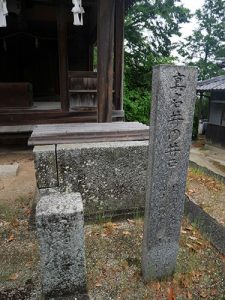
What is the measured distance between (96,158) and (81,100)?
455cm

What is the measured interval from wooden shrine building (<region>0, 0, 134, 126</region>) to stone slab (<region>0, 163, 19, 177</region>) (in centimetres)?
184

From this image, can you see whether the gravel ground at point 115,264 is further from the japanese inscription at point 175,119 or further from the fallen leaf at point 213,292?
the japanese inscription at point 175,119

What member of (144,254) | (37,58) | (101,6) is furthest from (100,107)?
(37,58)

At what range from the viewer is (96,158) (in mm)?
3465

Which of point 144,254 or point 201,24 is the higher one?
point 201,24

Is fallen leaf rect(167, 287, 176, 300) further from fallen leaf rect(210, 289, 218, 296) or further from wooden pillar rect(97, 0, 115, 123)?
wooden pillar rect(97, 0, 115, 123)

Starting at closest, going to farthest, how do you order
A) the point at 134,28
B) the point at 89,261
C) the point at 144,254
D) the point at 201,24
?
the point at 144,254 → the point at 89,261 → the point at 134,28 → the point at 201,24

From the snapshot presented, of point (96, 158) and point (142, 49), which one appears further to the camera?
point (142, 49)

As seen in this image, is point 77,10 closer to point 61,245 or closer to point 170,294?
point 61,245

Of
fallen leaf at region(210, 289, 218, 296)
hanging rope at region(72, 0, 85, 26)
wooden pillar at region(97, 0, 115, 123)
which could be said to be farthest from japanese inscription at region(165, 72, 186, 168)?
hanging rope at region(72, 0, 85, 26)

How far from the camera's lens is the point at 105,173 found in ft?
11.6

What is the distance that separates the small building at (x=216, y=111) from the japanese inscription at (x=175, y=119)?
42.9 feet

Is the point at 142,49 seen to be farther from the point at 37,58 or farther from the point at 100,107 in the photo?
the point at 100,107

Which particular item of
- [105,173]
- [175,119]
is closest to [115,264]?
[105,173]
